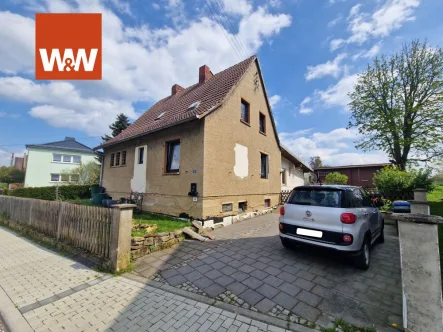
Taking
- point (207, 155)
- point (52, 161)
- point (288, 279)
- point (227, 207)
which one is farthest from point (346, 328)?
point (52, 161)

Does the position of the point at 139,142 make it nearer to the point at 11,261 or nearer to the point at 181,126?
the point at 181,126

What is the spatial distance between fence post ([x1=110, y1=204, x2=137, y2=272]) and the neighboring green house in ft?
87.5

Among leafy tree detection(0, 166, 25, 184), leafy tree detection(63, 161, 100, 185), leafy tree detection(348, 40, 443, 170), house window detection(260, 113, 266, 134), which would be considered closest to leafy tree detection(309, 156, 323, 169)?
leafy tree detection(348, 40, 443, 170)

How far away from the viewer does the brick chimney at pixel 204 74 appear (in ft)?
42.5

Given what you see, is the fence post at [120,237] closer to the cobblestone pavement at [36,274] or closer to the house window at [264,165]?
the cobblestone pavement at [36,274]

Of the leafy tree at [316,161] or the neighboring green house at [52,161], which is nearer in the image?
the neighboring green house at [52,161]

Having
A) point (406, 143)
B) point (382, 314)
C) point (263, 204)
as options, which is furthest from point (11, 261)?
point (406, 143)

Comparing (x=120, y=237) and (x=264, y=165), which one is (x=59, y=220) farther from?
(x=264, y=165)

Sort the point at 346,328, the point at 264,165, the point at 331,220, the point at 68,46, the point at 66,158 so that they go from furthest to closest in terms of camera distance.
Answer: the point at 66,158, the point at 264,165, the point at 68,46, the point at 331,220, the point at 346,328

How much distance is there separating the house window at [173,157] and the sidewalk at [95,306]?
500 centimetres

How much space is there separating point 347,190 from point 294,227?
4.62 ft

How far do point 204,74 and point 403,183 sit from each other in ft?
44.6

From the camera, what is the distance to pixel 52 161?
26703mm

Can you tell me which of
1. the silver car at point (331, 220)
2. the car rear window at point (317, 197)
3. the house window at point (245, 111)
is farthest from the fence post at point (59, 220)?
the house window at point (245, 111)
